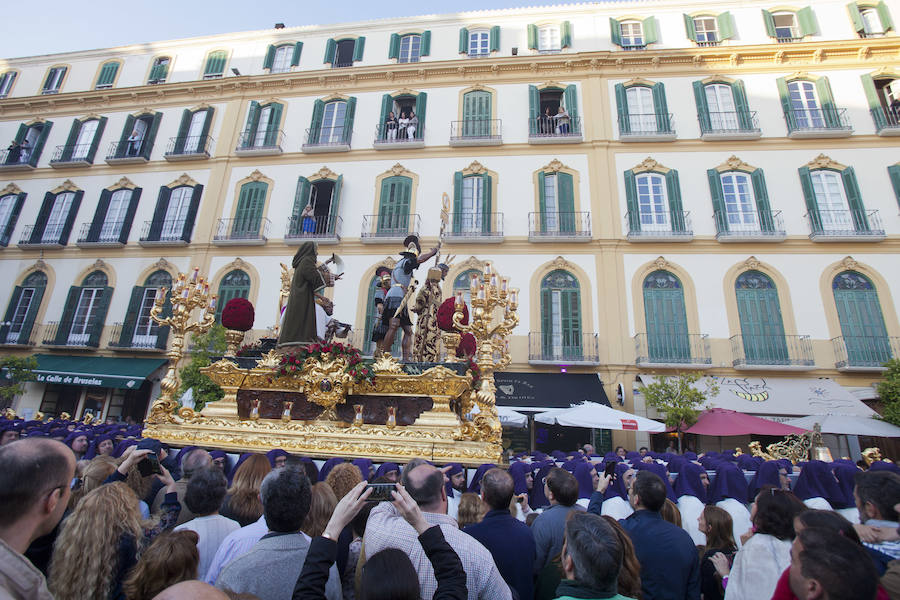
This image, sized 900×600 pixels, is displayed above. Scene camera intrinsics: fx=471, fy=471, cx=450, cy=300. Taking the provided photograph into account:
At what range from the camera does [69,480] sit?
1969mm

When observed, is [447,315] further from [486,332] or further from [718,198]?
[718,198]

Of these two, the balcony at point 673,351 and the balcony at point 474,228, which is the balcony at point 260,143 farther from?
the balcony at point 673,351

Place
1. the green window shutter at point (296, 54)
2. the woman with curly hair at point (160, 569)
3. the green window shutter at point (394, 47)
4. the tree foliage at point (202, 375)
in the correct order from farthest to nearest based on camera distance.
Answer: the green window shutter at point (296, 54) < the green window shutter at point (394, 47) < the tree foliage at point (202, 375) < the woman with curly hair at point (160, 569)

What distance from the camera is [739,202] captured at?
17938 millimetres

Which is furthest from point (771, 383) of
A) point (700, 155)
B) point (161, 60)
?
point (161, 60)

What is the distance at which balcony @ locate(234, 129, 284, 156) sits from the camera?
21109mm

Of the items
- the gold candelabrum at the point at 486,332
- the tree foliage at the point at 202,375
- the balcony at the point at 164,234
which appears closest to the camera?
the gold candelabrum at the point at 486,332

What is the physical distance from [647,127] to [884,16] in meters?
10.5

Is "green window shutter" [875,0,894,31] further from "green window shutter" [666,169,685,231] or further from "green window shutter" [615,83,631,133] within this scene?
"green window shutter" [666,169,685,231]

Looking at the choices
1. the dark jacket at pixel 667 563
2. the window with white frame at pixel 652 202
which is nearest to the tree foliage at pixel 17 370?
the dark jacket at pixel 667 563

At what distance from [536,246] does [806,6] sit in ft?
51.4

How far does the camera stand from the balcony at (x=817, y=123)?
1784cm

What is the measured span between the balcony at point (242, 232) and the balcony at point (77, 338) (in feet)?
20.0

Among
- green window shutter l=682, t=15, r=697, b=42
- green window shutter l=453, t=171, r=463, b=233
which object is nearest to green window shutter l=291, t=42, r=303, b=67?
green window shutter l=453, t=171, r=463, b=233
